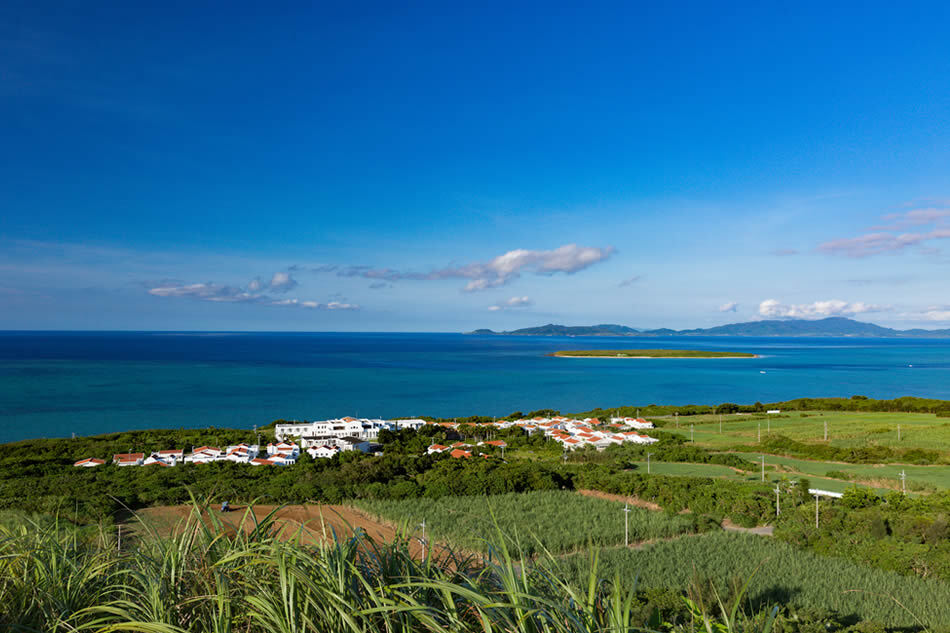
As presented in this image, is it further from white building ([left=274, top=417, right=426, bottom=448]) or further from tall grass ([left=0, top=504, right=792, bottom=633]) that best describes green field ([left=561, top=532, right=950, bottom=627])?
white building ([left=274, top=417, right=426, bottom=448])

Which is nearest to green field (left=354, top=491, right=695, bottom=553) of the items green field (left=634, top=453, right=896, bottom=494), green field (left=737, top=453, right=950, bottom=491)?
green field (left=634, top=453, right=896, bottom=494)

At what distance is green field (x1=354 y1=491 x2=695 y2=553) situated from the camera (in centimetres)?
1193

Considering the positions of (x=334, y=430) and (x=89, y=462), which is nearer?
(x=89, y=462)

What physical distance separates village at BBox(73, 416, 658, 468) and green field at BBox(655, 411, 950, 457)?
3.80 m

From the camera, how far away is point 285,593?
225cm

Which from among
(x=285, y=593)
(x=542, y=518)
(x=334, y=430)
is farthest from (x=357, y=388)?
(x=285, y=593)

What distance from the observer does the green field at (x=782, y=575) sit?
26.7ft

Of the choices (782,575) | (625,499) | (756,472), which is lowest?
(756,472)

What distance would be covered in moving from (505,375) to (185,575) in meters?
74.8

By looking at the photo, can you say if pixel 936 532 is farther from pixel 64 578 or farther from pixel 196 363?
pixel 196 363

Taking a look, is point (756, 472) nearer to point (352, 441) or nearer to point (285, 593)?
point (352, 441)

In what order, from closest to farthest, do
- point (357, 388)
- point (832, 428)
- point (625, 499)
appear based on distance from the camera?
point (625, 499) < point (832, 428) < point (357, 388)

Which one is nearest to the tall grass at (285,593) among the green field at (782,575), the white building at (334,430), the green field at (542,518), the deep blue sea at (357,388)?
the green field at (782,575)

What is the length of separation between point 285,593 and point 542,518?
12.5 m
